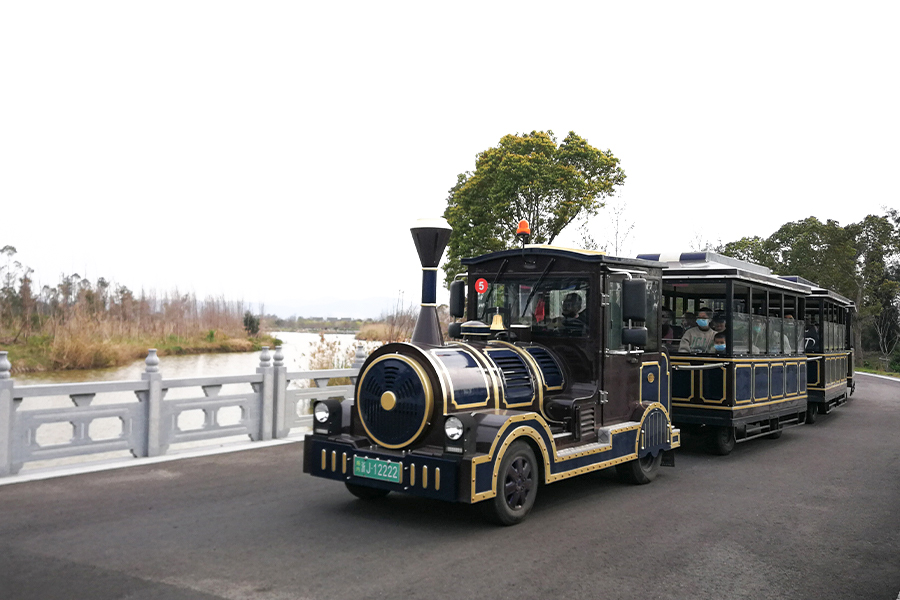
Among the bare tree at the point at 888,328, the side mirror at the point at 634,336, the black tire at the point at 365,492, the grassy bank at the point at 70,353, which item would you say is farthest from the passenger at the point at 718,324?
the bare tree at the point at 888,328

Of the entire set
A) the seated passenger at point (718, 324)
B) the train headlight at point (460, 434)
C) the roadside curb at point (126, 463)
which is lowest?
the roadside curb at point (126, 463)

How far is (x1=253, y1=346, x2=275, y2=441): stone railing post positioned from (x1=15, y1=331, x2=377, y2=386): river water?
317 cm

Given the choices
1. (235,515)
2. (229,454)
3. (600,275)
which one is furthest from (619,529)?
(229,454)

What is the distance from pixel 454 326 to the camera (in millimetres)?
7965

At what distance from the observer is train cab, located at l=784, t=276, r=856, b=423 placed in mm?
14438

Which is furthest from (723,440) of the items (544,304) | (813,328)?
(813,328)

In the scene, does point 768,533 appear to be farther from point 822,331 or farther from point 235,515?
point 822,331

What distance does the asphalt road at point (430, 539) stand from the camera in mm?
4660

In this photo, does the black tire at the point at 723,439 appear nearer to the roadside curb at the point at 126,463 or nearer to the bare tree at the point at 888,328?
the roadside curb at the point at 126,463

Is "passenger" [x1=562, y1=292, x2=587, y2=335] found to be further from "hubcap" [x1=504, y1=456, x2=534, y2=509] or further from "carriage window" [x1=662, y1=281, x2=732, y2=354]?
"carriage window" [x1=662, y1=281, x2=732, y2=354]

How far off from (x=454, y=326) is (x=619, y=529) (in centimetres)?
281

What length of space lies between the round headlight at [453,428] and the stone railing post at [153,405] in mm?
4440

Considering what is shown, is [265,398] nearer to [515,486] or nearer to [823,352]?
[515,486]

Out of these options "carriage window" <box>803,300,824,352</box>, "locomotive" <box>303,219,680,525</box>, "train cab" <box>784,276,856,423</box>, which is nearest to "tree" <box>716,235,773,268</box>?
"train cab" <box>784,276,856,423</box>
